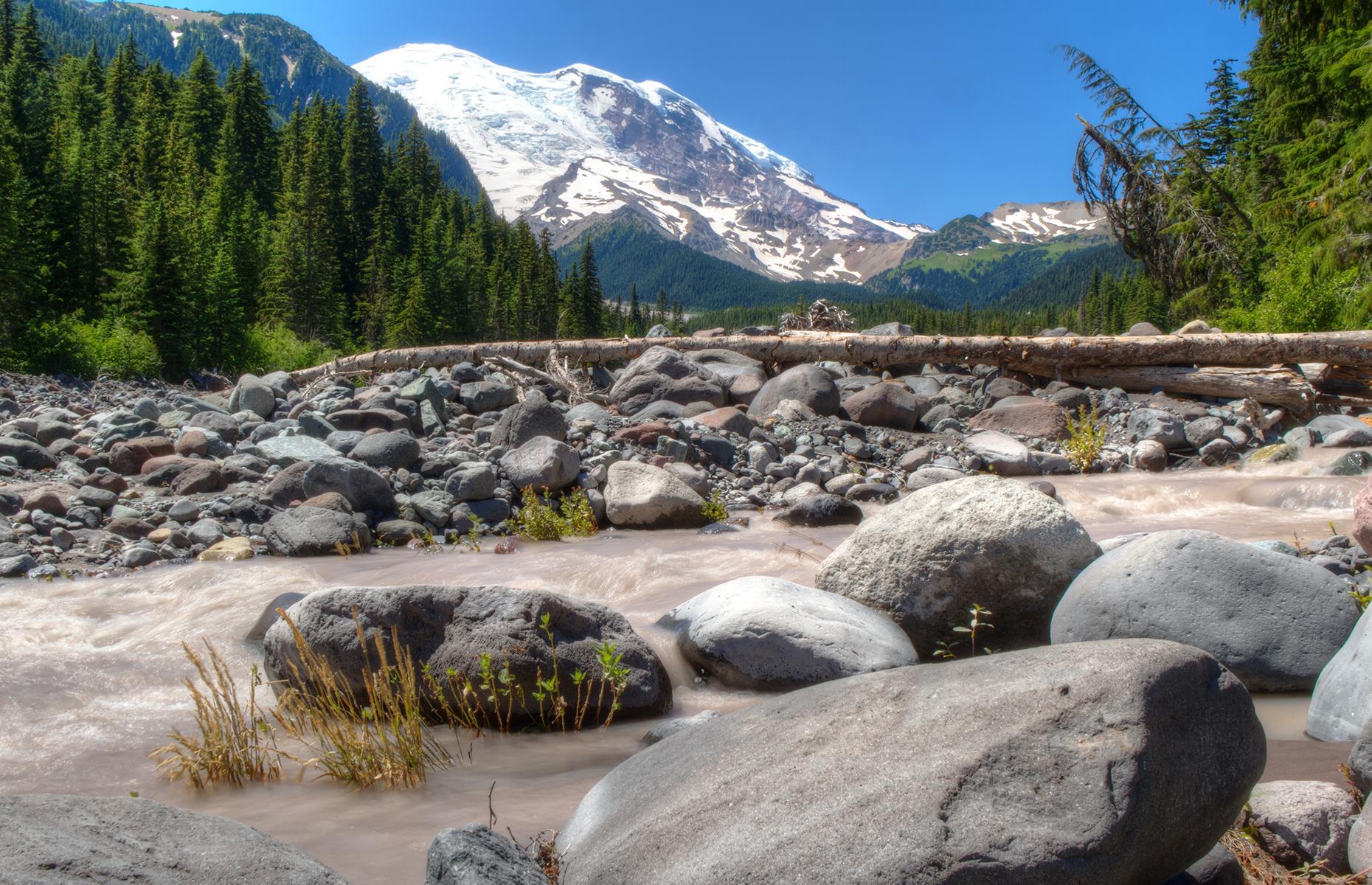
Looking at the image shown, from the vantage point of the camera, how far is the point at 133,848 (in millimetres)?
2152

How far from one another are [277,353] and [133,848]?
3217 cm

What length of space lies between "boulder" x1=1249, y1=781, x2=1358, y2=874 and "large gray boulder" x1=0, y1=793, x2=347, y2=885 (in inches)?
115

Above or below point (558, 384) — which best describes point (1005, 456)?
below

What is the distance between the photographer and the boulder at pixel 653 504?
937 centimetres

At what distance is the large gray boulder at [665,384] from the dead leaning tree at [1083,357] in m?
1.11

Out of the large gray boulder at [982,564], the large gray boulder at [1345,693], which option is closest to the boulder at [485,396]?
the large gray boulder at [982,564]

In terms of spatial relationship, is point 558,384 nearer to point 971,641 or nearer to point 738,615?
point 738,615

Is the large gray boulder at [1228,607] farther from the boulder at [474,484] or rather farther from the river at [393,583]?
the boulder at [474,484]

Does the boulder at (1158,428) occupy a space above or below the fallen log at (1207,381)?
below

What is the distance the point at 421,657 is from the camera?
484 centimetres

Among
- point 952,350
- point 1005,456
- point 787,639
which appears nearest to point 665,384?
point 952,350

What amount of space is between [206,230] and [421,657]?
36.1 metres

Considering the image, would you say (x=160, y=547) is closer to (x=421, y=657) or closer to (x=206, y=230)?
(x=421, y=657)

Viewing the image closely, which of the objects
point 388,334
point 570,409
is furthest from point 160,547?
point 388,334
